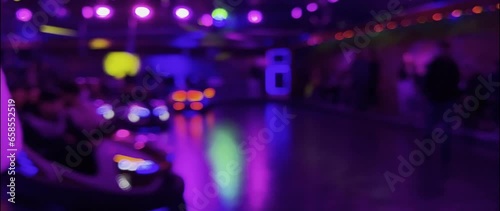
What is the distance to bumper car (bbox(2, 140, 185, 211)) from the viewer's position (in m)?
4.09

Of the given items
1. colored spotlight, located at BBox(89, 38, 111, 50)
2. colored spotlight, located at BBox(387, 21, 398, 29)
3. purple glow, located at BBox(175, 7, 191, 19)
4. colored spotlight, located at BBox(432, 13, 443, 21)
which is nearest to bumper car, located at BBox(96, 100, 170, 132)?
purple glow, located at BBox(175, 7, 191, 19)

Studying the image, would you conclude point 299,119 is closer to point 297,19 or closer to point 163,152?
point 297,19

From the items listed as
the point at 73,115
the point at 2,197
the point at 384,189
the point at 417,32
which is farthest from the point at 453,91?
the point at 417,32

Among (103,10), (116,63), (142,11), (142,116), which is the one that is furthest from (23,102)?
(116,63)

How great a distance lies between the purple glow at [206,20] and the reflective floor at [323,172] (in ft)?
11.7

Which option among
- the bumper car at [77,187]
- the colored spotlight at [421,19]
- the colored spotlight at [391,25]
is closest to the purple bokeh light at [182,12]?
the colored spotlight at [391,25]

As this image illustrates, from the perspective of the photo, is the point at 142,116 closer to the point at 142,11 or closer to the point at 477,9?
the point at 142,11

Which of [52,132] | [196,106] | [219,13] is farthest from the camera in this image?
[196,106]

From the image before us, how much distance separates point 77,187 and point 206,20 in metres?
9.66

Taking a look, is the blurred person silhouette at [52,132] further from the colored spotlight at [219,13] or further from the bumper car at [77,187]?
the colored spotlight at [219,13]

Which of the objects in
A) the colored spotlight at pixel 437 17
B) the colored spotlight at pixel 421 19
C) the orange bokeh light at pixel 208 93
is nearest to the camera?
the colored spotlight at pixel 437 17

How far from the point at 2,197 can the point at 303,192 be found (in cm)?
258

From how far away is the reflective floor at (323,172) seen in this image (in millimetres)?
4809

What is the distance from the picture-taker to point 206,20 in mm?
13375
